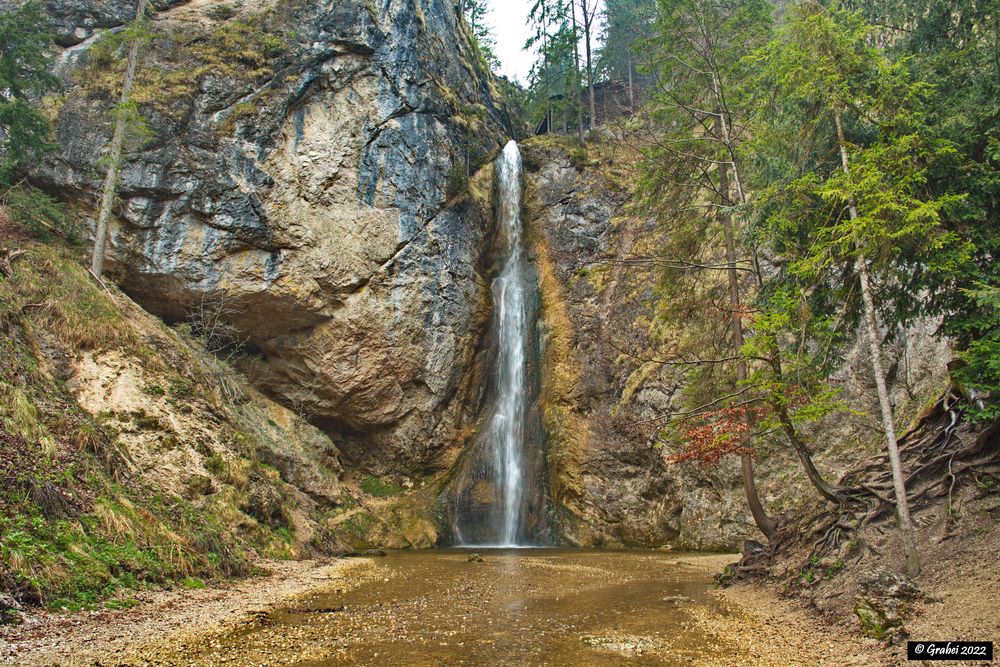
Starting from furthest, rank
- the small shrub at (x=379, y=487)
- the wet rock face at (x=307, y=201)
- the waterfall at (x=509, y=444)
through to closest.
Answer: the small shrub at (x=379, y=487), the waterfall at (x=509, y=444), the wet rock face at (x=307, y=201)

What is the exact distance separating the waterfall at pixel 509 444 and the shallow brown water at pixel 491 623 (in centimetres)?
889

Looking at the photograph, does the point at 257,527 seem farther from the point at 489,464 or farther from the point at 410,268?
the point at 410,268

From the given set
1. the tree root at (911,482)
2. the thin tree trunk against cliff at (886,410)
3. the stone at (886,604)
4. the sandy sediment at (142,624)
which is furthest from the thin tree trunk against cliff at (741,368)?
the sandy sediment at (142,624)

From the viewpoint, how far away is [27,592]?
16.2 ft

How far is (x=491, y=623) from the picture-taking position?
602cm

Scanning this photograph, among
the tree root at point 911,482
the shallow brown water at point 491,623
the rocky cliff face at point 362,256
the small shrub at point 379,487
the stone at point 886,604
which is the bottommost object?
the small shrub at point 379,487

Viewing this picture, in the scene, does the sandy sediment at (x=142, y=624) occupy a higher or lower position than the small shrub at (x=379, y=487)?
higher

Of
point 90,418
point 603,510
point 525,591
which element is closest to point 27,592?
point 90,418

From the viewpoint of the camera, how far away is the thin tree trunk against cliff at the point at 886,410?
239 inches

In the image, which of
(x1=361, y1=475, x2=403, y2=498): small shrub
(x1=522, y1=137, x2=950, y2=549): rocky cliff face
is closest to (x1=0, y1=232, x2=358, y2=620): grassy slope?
(x1=361, y1=475, x2=403, y2=498): small shrub

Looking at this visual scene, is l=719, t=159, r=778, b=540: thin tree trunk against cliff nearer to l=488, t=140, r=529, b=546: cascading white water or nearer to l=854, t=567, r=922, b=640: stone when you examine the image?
l=854, t=567, r=922, b=640: stone

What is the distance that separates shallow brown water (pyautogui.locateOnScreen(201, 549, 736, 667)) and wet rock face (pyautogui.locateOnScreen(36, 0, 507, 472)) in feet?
37.2

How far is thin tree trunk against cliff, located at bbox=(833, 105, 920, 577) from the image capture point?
6062 millimetres

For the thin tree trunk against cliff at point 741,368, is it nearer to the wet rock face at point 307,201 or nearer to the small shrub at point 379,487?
the wet rock face at point 307,201
